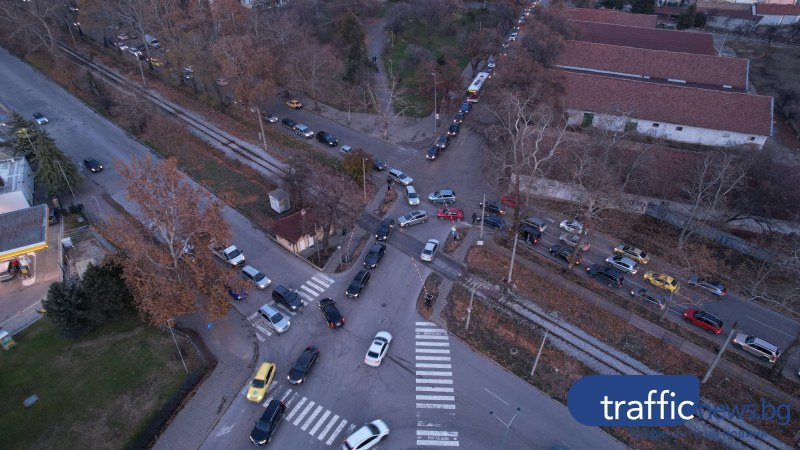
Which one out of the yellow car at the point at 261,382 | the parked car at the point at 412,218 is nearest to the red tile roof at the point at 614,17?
the parked car at the point at 412,218

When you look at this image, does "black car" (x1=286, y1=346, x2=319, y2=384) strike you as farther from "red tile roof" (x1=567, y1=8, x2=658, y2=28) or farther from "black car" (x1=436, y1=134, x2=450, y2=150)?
"red tile roof" (x1=567, y1=8, x2=658, y2=28)

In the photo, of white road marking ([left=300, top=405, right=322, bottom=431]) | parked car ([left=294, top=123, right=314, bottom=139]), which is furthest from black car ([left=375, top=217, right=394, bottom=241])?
parked car ([left=294, top=123, right=314, bottom=139])

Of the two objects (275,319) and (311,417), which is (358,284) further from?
(311,417)

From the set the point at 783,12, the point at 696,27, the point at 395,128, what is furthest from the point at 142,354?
the point at 783,12

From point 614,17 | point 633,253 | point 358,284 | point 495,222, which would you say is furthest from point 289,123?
point 614,17

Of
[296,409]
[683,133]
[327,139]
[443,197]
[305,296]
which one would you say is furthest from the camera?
[327,139]

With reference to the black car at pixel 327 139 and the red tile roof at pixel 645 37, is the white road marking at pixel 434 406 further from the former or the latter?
the red tile roof at pixel 645 37
